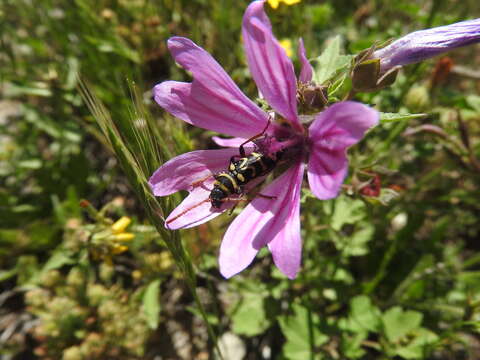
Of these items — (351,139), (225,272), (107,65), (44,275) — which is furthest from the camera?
(107,65)

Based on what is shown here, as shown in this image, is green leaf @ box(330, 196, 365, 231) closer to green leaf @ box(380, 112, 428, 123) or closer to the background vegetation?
the background vegetation

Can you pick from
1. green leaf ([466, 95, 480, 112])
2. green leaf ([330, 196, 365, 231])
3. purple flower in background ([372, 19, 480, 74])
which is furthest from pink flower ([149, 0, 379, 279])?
green leaf ([466, 95, 480, 112])

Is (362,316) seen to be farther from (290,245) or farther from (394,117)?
(394,117)

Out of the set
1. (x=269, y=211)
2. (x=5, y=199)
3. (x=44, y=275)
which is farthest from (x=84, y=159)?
(x=269, y=211)

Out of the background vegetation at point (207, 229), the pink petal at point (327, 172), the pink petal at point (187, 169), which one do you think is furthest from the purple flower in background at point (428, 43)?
the pink petal at point (187, 169)

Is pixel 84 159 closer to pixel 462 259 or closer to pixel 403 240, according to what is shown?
pixel 403 240

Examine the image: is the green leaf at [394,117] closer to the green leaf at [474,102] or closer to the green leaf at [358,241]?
the green leaf at [358,241]

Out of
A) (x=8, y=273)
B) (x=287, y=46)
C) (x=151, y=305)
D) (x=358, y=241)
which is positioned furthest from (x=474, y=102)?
(x=8, y=273)

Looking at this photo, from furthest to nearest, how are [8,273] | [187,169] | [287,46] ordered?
1. [287,46]
2. [8,273]
3. [187,169]
